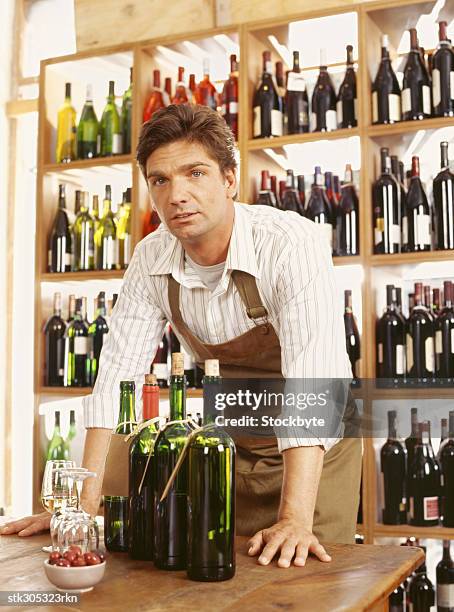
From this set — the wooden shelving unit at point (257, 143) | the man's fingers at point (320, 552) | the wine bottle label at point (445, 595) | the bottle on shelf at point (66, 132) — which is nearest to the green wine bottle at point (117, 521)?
the man's fingers at point (320, 552)

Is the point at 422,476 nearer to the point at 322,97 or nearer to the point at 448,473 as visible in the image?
the point at 448,473

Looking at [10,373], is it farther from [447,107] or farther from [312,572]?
[312,572]

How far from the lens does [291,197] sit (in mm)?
3240

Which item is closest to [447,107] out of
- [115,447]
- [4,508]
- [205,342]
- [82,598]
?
[205,342]

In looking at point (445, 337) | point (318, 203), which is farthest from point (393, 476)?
point (318, 203)

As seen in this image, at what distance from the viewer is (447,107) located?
291 centimetres

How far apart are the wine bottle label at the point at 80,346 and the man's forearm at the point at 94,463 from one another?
1.82 m

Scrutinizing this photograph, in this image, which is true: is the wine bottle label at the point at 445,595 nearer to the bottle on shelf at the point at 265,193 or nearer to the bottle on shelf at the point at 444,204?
the bottle on shelf at the point at 444,204

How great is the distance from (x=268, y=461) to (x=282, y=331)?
42 cm

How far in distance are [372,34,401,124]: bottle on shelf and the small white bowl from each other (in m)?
2.32

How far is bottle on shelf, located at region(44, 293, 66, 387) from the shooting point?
347cm

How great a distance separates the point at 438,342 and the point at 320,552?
188 centimetres

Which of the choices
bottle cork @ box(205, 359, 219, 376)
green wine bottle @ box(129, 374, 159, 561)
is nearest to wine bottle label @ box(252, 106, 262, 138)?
green wine bottle @ box(129, 374, 159, 561)

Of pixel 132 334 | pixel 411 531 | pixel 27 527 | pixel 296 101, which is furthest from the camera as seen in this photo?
pixel 296 101
